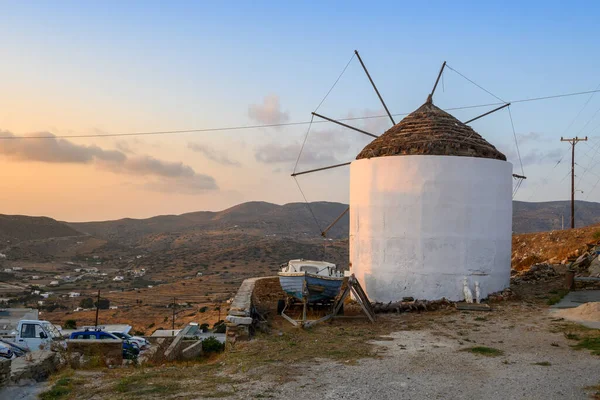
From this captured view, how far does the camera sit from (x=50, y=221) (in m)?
111

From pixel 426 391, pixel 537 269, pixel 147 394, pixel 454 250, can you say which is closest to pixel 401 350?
pixel 426 391

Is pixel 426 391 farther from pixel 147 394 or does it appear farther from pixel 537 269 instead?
pixel 537 269

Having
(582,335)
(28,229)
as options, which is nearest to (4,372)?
(582,335)

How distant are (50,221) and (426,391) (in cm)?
11651

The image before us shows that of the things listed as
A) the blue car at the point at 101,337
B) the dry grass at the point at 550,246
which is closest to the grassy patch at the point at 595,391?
the blue car at the point at 101,337

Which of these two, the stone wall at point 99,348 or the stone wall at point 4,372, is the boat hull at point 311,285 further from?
the stone wall at point 4,372

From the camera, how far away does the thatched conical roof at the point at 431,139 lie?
15.8 metres

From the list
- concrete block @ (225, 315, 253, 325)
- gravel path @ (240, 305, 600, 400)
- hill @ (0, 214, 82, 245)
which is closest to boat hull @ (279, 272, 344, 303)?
concrete block @ (225, 315, 253, 325)

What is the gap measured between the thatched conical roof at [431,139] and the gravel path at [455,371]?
600 cm

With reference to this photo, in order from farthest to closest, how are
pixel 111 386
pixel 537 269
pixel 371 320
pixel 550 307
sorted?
pixel 537 269, pixel 550 307, pixel 371 320, pixel 111 386

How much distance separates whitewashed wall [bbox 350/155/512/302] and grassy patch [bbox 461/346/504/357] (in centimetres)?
548

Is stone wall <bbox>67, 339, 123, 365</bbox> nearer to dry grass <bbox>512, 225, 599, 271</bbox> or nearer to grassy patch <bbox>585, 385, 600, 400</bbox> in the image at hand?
grassy patch <bbox>585, 385, 600, 400</bbox>

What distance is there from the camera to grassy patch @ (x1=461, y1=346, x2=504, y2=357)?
9.34 m

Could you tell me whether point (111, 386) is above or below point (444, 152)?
below
